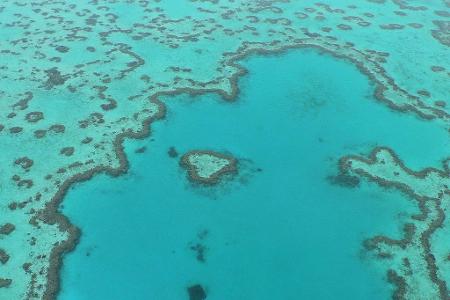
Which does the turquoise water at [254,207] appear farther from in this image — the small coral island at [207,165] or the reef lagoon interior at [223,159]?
the small coral island at [207,165]

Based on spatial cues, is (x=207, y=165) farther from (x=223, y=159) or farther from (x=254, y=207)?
(x=254, y=207)

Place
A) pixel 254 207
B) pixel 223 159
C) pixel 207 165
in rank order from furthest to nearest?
pixel 223 159 < pixel 207 165 < pixel 254 207

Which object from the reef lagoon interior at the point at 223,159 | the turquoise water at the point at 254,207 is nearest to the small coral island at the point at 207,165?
the reef lagoon interior at the point at 223,159

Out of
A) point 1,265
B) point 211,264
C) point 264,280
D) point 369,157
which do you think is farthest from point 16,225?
point 369,157

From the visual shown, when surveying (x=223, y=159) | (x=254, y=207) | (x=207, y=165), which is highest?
(x=223, y=159)

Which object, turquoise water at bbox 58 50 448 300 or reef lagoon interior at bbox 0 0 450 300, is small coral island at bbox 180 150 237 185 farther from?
turquoise water at bbox 58 50 448 300

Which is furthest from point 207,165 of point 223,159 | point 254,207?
point 254,207
